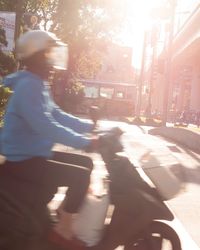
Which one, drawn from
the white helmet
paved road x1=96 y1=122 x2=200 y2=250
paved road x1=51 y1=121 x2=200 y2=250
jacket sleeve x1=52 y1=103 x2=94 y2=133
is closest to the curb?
paved road x1=96 y1=122 x2=200 y2=250

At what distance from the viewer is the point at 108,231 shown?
4062 mm

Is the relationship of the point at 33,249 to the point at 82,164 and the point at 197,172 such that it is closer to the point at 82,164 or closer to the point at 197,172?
the point at 82,164

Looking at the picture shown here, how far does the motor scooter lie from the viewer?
3.88 meters

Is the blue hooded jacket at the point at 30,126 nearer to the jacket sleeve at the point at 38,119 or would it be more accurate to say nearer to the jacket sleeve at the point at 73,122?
the jacket sleeve at the point at 38,119

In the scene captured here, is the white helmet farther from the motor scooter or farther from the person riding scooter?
the motor scooter

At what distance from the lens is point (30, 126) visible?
3.85 metres

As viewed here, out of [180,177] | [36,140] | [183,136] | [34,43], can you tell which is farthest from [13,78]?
[183,136]

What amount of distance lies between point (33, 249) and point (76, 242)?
0.28 m

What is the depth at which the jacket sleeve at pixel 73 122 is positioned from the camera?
170 inches

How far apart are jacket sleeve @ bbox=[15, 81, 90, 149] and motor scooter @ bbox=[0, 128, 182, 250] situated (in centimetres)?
21

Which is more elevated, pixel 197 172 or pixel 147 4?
pixel 147 4

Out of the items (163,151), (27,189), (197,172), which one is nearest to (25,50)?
(27,189)

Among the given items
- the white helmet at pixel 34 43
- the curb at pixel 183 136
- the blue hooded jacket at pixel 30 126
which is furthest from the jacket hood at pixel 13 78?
the curb at pixel 183 136

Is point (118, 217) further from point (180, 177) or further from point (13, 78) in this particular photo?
point (13, 78)
